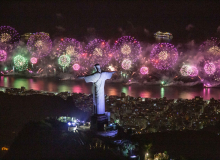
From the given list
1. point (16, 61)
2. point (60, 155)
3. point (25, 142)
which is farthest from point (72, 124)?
point (16, 61)

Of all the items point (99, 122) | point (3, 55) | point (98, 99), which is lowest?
point (99, 122)

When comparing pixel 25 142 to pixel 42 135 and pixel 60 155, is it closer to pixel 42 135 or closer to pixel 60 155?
pixel 42 135

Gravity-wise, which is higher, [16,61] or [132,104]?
[16,61]

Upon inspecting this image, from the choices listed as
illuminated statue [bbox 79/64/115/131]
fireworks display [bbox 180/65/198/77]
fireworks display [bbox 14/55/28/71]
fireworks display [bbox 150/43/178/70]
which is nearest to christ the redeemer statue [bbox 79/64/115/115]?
illuminated statue [bbox 79/64/115/131]

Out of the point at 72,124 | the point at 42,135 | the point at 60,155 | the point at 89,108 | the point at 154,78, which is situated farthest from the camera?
the point at 154,78

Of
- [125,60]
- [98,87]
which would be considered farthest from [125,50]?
[98,87]

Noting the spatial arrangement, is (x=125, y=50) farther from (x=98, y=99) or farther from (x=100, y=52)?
(x=98, y=99)

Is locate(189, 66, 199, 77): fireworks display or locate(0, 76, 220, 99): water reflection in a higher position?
locate(189, 66, 199, 77): fireworks display

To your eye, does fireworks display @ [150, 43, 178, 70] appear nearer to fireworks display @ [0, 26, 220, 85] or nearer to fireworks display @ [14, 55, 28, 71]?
fireworks display @ [0, 26, 220, 85]

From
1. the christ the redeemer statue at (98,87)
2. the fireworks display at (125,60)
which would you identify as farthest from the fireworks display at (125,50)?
the christ the redeemer statue at (98,87)
